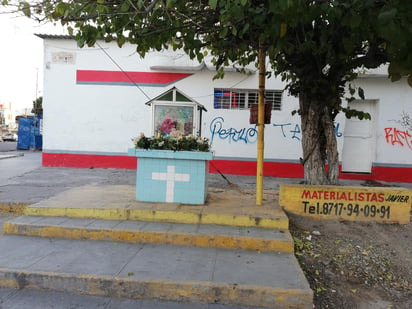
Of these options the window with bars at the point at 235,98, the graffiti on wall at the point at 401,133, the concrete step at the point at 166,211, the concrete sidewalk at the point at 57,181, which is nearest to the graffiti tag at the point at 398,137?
the graffiti on wall at the point at 401,133

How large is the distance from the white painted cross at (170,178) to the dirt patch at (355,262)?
208cm

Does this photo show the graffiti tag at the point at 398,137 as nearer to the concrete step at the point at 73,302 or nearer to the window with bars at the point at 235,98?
the window with bars at the point at 235,98

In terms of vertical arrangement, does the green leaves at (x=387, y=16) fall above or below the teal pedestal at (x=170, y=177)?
above

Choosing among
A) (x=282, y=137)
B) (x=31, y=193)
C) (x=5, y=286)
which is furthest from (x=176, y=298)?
(x=282, y=137)

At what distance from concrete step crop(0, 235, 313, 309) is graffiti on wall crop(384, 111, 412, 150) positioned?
8430 mm

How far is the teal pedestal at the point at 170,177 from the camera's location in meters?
5.70

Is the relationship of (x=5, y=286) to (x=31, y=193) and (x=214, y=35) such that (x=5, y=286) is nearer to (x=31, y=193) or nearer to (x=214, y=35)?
(x=31, y=193)

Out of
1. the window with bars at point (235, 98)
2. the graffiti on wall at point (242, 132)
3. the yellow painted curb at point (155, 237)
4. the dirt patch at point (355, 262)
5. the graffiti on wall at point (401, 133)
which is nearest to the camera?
the dirt patch at point (355, 262)

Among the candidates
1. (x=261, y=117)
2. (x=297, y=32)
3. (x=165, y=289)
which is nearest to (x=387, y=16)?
(x=297, y=32)

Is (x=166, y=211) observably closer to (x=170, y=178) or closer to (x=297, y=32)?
(x=170, y=178)

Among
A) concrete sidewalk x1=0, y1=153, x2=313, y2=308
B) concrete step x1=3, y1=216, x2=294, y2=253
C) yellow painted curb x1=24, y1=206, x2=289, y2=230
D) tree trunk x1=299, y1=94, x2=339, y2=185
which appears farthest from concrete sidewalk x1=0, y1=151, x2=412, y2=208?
tree trunk x1=299, y1=94, x2=339, y2=185

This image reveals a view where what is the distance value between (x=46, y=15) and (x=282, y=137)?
8007mm

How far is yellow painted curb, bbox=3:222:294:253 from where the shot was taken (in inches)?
173

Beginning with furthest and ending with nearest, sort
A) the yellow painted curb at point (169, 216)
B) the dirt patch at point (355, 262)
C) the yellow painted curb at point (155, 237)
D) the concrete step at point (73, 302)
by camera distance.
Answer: the yellow painted curb at point (169, 216), the yellow painted curb at point (155, 237), the dirt patch at point (355, 262), the concrete step at point (73, 302)
